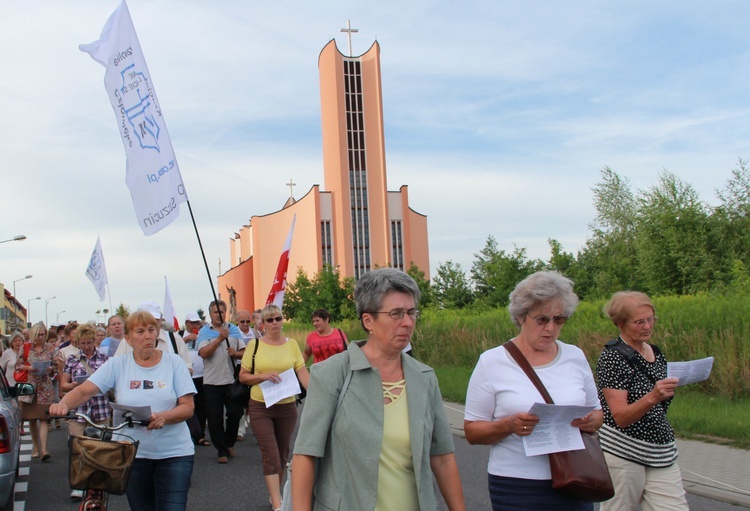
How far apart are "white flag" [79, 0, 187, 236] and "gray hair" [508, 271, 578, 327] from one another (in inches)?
247

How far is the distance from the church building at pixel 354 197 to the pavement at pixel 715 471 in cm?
6822

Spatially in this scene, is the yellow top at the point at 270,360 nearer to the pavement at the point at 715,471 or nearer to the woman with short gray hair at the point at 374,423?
the pavement at the point at 715,471

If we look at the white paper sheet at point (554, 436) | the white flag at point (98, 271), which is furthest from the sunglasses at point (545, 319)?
the white flag at point (98, 271)

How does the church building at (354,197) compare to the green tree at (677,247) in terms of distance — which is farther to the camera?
the church building at (354,197)

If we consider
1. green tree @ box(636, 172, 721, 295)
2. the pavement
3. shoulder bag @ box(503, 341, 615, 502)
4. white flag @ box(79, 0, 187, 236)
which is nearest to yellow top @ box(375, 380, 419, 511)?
shoulder bag @ box(503, 341, 615, 502)

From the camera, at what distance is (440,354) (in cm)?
2630

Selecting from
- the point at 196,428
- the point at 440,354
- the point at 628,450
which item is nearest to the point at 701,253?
the point at 440,354

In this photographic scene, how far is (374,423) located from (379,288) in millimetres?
551

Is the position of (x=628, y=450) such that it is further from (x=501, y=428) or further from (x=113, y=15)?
(x=113, y=15)

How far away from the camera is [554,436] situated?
3.77 metres

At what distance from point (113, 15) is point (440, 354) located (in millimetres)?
17776

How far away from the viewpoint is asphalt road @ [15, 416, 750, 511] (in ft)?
26.2

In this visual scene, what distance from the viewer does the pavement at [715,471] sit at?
7.67 meters

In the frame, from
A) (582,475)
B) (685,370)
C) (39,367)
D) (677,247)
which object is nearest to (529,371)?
(582,475)
